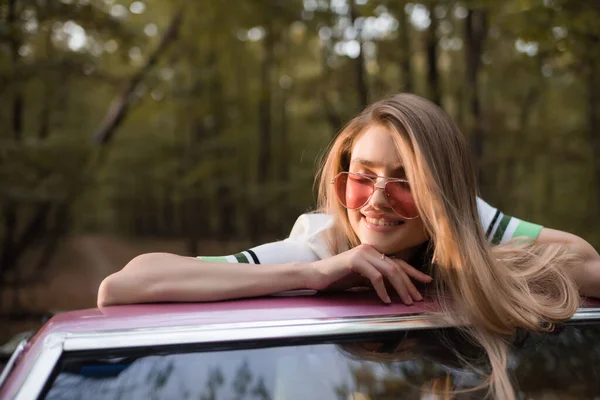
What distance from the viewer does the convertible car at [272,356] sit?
134 centimetres

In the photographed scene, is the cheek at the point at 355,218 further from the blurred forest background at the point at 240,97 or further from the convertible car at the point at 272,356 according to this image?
the blurred forest background at the point at 240,97

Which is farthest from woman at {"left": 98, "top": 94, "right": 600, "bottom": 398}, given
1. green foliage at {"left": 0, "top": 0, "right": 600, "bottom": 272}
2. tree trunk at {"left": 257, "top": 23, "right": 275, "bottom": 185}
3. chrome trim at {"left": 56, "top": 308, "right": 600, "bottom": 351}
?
tree trunk at {"left": 257, "top": 23, "right": 275, "bottom": 185}

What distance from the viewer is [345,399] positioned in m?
1.41

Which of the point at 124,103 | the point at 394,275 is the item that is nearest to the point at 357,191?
the point at 394,275

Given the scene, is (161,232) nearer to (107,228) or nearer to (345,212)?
(107,228)

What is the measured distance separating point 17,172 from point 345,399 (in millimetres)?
7843

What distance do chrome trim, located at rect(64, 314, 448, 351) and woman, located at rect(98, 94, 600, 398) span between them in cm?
17

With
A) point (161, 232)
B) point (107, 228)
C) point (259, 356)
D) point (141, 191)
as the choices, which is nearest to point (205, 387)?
point (259, 356)

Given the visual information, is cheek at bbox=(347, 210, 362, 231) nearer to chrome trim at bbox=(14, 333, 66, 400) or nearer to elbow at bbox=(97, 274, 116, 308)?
elbow at bbox=(97, 274, 116, 308)

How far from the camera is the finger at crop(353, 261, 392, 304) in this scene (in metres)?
1.65

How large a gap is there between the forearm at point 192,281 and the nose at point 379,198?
274mm

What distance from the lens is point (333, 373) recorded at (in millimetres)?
1433

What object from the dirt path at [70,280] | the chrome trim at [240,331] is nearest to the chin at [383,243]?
the chrome trim at [240,331]

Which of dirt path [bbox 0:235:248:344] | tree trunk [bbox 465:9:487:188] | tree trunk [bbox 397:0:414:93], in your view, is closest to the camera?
tree trunk [bbox 465:9:487:188]
